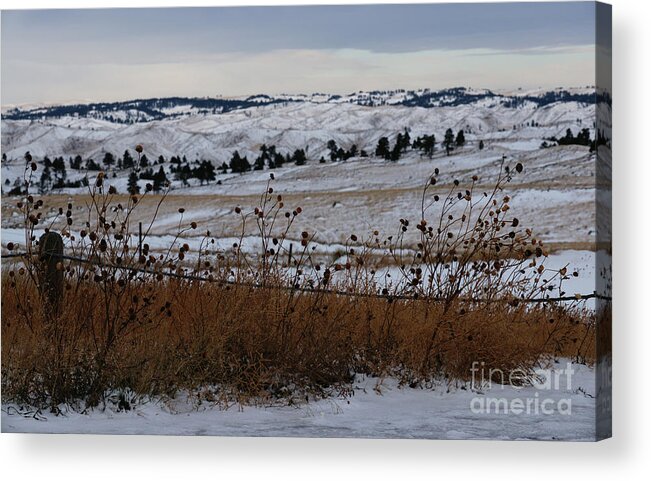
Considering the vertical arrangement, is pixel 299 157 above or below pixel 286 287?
above

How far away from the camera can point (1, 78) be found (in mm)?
8016

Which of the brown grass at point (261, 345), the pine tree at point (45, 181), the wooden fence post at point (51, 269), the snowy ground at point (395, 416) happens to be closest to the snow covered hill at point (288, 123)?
the pine tree at point (45, 181)

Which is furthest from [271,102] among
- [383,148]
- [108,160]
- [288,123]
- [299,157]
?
[108,160]

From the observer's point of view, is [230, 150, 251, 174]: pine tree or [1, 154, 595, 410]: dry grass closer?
[1, 154, 595, 410]: dry grass

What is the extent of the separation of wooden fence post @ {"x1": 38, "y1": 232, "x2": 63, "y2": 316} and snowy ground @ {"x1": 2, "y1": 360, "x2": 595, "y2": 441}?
0.72 meters

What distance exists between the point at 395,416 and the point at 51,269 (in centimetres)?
237

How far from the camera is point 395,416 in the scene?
7.55 metres

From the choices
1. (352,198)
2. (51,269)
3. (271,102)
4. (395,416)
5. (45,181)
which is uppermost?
(271,102)

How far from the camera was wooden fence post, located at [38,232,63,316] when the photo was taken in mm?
7910

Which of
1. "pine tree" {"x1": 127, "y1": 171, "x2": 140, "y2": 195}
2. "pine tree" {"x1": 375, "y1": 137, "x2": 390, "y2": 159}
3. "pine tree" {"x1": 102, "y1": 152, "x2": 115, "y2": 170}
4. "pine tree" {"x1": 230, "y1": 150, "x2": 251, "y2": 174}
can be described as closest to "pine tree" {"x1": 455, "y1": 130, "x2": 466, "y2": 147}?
"pine tree" {"x1": 375, "y1": 137, "x2": 390, "y2": 159}

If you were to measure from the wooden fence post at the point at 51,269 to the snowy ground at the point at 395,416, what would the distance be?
0.72 metres

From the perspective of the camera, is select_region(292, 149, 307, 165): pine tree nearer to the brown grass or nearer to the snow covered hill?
the snow covered hill

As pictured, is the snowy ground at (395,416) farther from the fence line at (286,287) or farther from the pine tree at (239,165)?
the pine tree at (239,165)

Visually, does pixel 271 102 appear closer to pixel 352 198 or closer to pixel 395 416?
pixel 352 198
